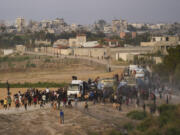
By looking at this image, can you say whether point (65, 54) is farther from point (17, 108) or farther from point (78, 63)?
point (17, 108)

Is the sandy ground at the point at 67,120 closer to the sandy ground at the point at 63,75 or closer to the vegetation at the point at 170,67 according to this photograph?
the vegetation at the point at 170,67

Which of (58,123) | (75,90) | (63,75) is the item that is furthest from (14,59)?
(58,123)

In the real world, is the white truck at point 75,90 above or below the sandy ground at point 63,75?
above

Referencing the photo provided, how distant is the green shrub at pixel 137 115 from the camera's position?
19.2 m

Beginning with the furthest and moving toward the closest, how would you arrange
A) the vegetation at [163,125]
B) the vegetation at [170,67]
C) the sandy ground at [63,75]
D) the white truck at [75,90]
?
1. the sandy ground at [63,75]
2. the vegetation at [170,67]
3. the white truck at [75,90]
4. the vegetation at [163,125]

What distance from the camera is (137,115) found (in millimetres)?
19375

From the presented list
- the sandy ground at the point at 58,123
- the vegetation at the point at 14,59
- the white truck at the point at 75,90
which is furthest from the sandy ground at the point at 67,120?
the vegetation at the point at 14,59

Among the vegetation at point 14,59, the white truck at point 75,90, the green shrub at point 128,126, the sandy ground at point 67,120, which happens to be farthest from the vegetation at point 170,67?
the vegetation at point 14,59

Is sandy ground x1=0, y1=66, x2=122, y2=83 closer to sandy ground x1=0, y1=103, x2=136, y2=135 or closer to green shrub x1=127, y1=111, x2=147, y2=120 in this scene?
sandy ground x1=0, y1=103, x2=136, y2=135

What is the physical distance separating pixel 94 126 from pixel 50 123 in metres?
2.22

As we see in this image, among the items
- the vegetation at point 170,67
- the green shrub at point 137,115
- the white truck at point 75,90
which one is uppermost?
the vegetation at point 170,67

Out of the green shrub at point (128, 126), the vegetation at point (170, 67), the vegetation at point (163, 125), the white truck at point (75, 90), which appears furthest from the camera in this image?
the vegetation at point (170, 67)

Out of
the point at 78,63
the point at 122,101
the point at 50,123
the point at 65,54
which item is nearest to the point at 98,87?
the point at 122,101

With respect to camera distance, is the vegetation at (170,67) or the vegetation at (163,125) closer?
the vegetation at (163,125)
